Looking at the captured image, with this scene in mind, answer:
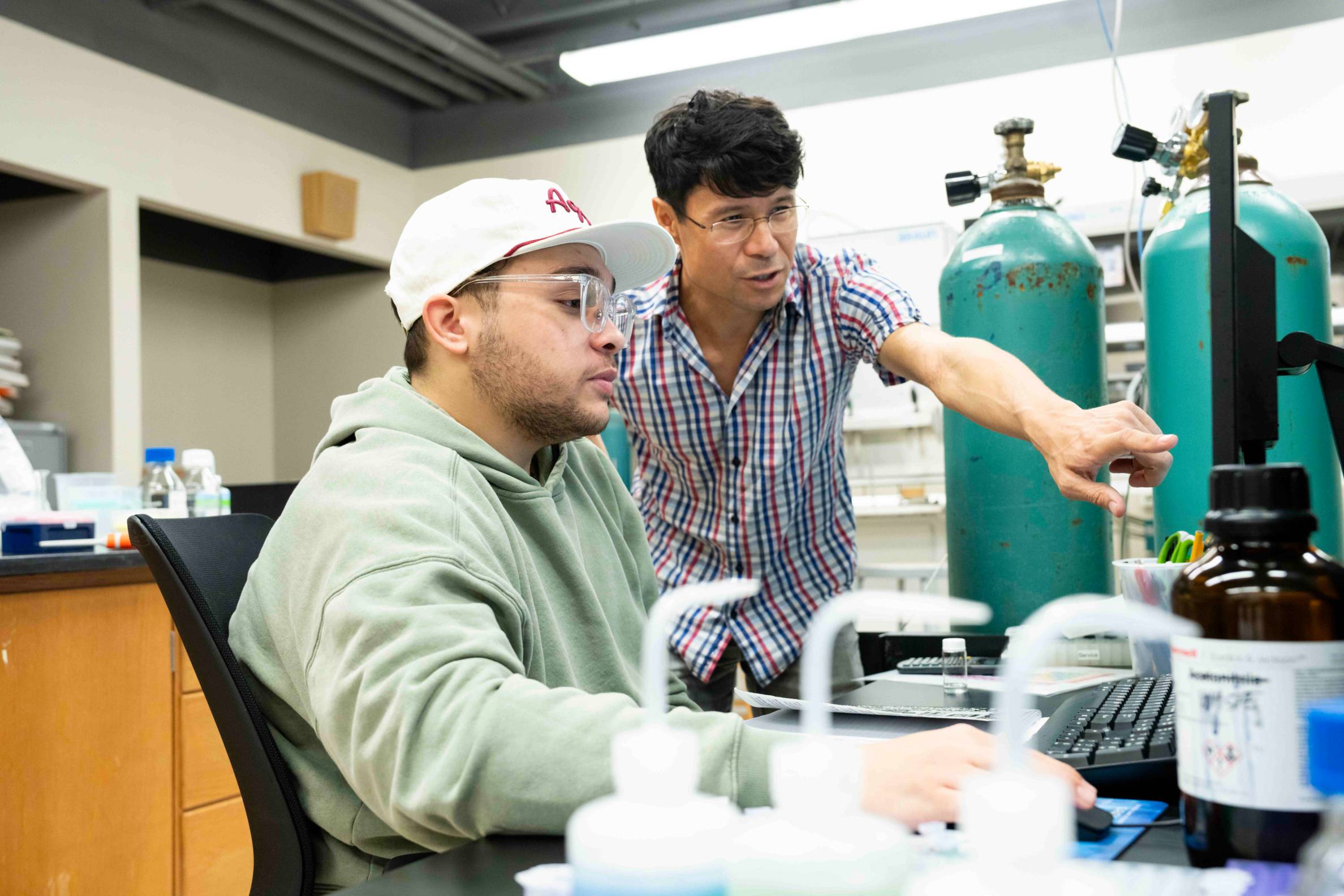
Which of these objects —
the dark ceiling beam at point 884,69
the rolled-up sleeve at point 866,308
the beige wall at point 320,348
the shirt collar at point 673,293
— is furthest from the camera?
the beige wall at point 320,348

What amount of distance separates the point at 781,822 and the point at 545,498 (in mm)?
705

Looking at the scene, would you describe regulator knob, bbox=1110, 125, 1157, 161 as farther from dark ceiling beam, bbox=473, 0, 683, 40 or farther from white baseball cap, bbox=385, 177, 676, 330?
dark ceiling beam, bbox=473, 0, 683, 40

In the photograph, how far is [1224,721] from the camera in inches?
18.6

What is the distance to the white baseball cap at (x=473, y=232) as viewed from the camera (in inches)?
41.3

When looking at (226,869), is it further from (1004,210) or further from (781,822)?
(781,822)

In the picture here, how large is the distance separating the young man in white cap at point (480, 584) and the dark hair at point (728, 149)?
315mm

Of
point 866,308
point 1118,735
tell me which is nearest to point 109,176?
point 866,308

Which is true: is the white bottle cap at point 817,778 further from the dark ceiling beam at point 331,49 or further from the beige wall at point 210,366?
the beige wall at point 210,366

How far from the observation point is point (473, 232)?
1.05 m

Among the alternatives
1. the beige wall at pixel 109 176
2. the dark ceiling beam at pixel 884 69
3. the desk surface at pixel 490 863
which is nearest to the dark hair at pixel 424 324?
the desk surface at pixel 490 863

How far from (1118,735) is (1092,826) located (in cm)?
19

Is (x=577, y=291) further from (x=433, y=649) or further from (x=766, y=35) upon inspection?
(x=766, y=35)

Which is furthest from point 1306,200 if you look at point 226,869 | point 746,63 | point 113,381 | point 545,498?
point 113,381

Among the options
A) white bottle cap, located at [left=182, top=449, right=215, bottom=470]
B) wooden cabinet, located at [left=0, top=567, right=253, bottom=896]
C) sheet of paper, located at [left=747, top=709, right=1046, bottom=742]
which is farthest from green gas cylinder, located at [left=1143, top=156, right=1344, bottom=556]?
white bottle cap, located at [left=182, top=449, right=215, bottom=470]
